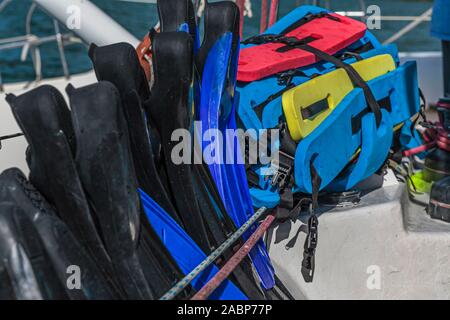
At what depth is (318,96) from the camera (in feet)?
5.63

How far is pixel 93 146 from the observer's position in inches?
44.5

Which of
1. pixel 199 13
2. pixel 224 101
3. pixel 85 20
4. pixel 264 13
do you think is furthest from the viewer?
pixel 264 13

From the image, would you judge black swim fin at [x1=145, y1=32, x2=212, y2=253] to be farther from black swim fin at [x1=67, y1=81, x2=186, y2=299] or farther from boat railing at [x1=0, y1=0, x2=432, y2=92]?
boat railing at [x1=0, y1=0, x2=432, y2=92]

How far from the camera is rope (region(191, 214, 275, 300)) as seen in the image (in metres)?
1.23

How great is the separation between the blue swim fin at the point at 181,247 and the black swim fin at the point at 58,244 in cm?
18

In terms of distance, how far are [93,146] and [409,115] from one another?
1.23 metres

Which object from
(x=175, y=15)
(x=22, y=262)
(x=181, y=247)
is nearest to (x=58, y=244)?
(x=22, y=262)

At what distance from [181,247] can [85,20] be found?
1.09 meters

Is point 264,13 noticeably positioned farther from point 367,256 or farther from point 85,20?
point 367,256

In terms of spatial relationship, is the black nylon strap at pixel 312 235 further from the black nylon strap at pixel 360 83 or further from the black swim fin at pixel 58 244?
the black swim fin at pixel 58 244

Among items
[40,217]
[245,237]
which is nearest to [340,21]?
[245,237]

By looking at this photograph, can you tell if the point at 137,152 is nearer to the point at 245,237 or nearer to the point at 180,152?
the point at 180,152

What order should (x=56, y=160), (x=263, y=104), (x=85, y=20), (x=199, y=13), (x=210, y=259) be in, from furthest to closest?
(x=199, y=13), (x=85, y=20), (x=263, y=104), (x=210, y=259), (x=56, y=160)

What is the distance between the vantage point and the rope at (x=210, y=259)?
119 centimetres
